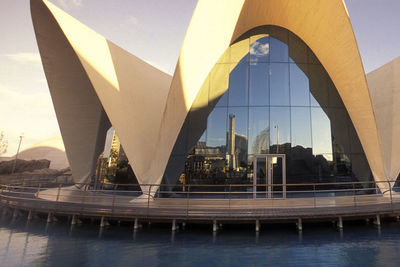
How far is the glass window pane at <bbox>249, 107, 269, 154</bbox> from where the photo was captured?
39.2 feet

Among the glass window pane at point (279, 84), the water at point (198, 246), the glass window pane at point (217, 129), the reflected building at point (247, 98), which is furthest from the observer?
the glass window pane at point (279, 84)

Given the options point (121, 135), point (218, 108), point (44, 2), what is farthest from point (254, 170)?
point (44, 2)

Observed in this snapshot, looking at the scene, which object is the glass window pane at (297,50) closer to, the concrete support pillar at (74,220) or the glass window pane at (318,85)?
the glass window pane at (318,85)

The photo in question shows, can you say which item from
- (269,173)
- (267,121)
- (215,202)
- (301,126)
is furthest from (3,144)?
(301,126)

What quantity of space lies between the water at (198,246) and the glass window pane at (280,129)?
14.0 ft

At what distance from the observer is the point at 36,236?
7414 millimetres

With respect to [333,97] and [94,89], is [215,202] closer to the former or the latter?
[333,97]

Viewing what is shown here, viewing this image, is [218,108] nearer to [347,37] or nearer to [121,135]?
[121,135]

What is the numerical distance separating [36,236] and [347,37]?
1431cm

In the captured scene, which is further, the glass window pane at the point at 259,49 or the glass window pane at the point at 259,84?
the glass window pane at the point at 259,49

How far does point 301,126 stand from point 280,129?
1101mm

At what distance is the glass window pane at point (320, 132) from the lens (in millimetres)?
12031

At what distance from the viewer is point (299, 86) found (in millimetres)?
12742

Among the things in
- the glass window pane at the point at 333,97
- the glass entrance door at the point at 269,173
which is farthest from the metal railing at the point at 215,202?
the glass window pane at the point at 333,97
